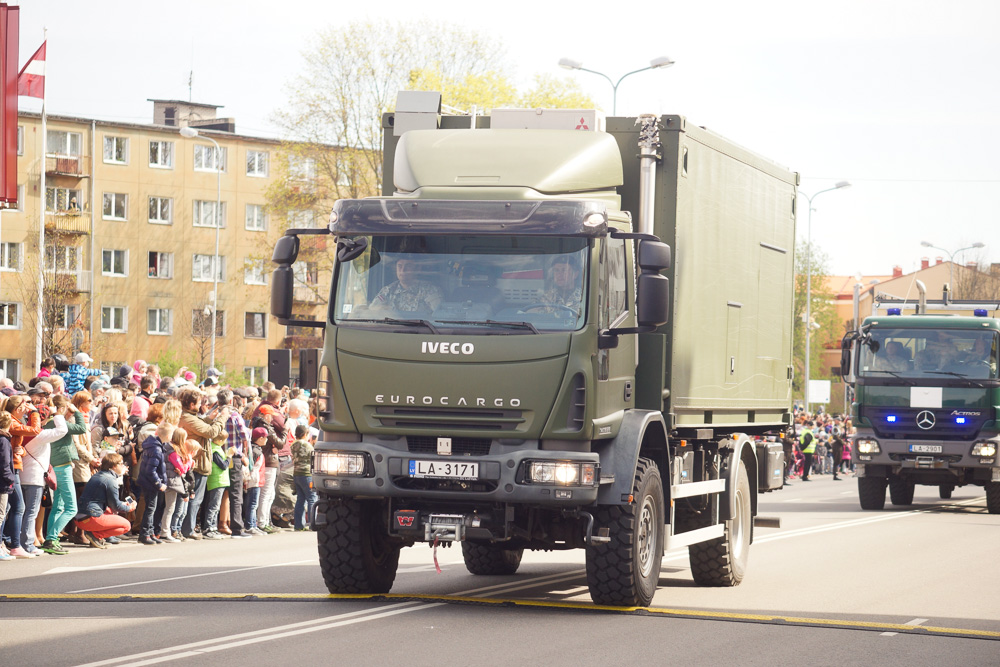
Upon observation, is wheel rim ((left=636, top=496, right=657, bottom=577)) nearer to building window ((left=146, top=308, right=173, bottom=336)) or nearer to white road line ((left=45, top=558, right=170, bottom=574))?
white road line ((left=45, top=558, right=170, bottom=574))

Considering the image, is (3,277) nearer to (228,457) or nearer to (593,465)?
(228,457)

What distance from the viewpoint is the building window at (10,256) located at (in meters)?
64.6

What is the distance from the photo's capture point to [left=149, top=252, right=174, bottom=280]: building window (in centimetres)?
7044

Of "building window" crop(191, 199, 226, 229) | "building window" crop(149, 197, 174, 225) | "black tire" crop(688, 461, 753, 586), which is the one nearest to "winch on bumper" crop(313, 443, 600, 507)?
"black tire" crop(688, 461, 753, 586)

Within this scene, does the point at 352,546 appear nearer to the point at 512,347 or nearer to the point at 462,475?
the point at 462,475

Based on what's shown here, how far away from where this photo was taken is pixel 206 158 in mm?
71625

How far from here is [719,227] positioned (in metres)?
12.5

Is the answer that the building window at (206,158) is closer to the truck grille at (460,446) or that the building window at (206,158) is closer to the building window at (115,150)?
the building window at (115,150)

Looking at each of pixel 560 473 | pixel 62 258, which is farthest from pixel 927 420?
pixel 62 258

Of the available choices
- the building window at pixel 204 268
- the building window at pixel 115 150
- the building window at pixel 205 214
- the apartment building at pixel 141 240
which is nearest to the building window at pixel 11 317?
the apartment building at pixel 141 240

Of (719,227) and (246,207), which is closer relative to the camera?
(719,227)

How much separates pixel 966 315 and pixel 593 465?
17.7 meters

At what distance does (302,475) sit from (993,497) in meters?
13.2

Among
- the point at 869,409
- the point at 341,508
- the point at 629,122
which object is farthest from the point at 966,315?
the point at 341,508
